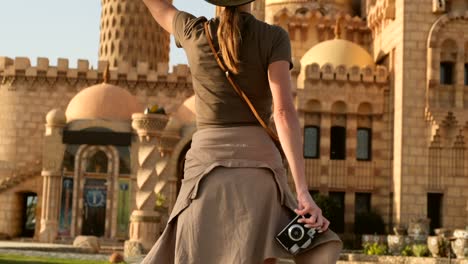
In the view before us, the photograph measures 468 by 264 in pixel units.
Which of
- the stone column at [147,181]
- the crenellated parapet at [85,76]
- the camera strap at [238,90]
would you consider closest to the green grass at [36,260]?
the stone column at [147,181]

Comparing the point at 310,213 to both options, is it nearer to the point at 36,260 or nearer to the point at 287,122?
the point at 287,122

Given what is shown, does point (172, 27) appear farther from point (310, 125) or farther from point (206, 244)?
point (310, 125)

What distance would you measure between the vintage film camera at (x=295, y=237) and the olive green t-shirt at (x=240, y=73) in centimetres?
55

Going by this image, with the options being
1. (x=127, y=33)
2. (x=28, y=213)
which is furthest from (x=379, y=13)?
(x=28, y=213)

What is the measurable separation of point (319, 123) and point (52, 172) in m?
10.4

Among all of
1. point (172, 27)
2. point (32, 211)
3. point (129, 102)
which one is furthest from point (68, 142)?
point (172, 27)

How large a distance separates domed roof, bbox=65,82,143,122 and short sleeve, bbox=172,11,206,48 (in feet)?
86.7

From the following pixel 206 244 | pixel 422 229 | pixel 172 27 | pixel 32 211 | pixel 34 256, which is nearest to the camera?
pixel 206 244

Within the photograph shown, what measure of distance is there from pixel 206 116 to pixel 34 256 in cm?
1693

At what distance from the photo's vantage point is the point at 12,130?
35312mm

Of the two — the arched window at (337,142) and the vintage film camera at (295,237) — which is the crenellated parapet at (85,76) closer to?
the arched window at (337,142)

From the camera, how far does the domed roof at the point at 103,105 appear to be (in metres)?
Answer: 30.4

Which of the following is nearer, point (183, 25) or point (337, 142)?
point (183, 25)

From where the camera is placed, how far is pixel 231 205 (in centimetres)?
370
